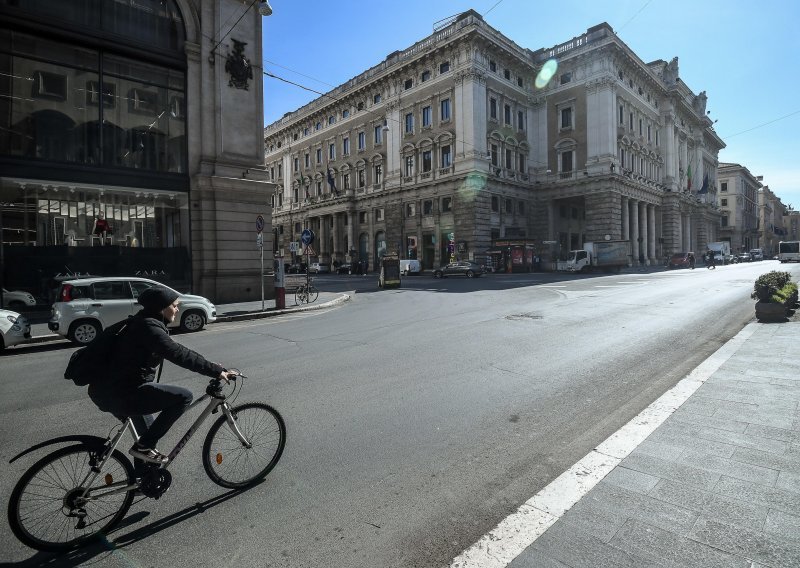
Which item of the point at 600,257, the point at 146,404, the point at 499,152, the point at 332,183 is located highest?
the point at 499,152

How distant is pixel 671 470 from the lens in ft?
11.4

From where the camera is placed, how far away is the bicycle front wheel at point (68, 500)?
8.69 ft

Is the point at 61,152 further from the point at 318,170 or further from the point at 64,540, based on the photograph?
the point at 318,170

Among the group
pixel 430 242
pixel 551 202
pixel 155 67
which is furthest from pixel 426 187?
pixel 155 67

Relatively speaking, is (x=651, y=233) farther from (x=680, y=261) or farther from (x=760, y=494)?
(x=760, y=494)

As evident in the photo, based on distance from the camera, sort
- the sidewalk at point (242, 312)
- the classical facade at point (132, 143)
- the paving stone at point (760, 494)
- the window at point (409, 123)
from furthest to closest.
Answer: the window at point (409, 123)
the classical facade at point (132, 143)
the sidewalk at point (242, 312)
the paving stone at point (760, 494)

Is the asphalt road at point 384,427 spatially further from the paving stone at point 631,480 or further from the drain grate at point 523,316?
the drain grate at point 523,316

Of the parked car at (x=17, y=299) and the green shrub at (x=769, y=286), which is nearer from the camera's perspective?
the green shrub at (x=769, y=286)

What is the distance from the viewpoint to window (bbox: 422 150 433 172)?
44.8 m

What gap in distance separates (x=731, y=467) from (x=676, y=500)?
835 millimetres

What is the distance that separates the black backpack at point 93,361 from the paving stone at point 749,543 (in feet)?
12.5

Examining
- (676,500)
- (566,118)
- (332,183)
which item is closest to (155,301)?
(676,500)

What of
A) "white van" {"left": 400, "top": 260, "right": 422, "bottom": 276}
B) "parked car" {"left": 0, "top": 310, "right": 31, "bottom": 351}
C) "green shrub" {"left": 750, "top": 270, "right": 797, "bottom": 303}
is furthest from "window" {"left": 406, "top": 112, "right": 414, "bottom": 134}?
"parked car" {"left": 0, "top": 310, "right": 31, "bottom": 351}

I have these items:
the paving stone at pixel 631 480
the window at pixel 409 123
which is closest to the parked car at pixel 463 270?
the window at pixel 409 123
